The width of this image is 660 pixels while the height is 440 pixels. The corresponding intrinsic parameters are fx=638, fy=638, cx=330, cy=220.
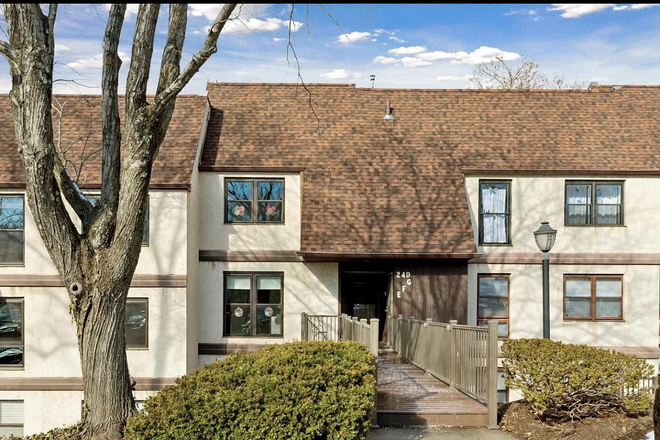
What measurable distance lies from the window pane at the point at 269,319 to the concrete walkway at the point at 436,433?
911cm

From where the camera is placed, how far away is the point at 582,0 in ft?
10.7

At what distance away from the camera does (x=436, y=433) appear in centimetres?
918

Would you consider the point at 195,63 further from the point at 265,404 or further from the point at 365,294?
the point at 365,294

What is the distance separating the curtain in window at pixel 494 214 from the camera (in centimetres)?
1872

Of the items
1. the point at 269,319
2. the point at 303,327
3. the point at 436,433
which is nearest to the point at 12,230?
the point at 269,319

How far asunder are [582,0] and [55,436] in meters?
8.97

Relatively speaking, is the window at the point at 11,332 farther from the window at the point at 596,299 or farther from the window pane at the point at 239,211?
the window at the point at 596,299

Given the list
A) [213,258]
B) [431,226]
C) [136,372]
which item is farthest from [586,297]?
[136,372]

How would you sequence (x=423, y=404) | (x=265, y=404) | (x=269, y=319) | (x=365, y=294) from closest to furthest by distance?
1. (x=265, y=404)
2. (x=423, y=404)
3. (x=269, y=319)
4. (x=365, y=294)

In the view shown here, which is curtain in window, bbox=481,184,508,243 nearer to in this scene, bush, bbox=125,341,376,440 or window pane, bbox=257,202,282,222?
window pane, bbox=257,202,282,222

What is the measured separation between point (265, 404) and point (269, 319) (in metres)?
11.0

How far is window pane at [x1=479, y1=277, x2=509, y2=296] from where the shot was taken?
1856 centimetres

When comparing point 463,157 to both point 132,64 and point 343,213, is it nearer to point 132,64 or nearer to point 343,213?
point 343,213

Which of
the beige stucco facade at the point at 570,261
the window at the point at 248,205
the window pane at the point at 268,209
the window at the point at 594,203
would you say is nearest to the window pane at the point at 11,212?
the window at the point at 248,205
